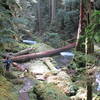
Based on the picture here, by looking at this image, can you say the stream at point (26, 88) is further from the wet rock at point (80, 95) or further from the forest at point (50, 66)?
the wet rock at point (80, 95)

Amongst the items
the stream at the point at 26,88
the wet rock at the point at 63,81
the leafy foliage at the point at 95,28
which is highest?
the leafy foliage at the point at 95,28

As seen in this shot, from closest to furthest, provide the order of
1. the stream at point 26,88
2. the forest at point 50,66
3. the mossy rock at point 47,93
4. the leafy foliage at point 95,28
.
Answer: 1. the leafy foliage at point 95,28
2. the forest at point 50,66
3. the mossy rock at point 47,93
4. the stream at point 26,88

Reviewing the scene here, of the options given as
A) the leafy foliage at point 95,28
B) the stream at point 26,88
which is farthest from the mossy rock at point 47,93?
the leafy foliage at point 95,28

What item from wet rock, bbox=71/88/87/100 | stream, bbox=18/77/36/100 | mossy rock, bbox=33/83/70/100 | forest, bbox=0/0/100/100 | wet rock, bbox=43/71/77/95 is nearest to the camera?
forest, bbox=0/0/100/100

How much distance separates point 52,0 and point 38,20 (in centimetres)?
501

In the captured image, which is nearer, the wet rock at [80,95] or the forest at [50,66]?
the forest at [50,66]

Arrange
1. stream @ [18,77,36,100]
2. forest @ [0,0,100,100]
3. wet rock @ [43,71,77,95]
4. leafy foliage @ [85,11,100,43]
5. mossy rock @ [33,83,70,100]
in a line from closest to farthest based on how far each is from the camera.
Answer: leafy foliage @ [85,11,100,43] → forest @ [0,0,100,100] → mossy rock @ [33,83,70,100] → stream @ [18,77,36,100] → wet rock @ [43,71,77,95]

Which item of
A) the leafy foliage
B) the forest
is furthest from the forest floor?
the leafy foliage

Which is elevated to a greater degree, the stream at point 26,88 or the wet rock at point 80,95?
the stream at point 26,88

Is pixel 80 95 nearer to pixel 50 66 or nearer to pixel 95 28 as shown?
pixel 50 66

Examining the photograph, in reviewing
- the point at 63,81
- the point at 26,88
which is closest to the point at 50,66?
the point at 63,81

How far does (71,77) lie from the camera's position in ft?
33.0

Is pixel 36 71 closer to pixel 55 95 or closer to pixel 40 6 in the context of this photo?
pixel 55 95

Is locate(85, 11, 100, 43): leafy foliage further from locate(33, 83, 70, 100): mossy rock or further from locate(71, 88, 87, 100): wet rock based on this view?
locate(71, 88, 87, 100): wet rock
